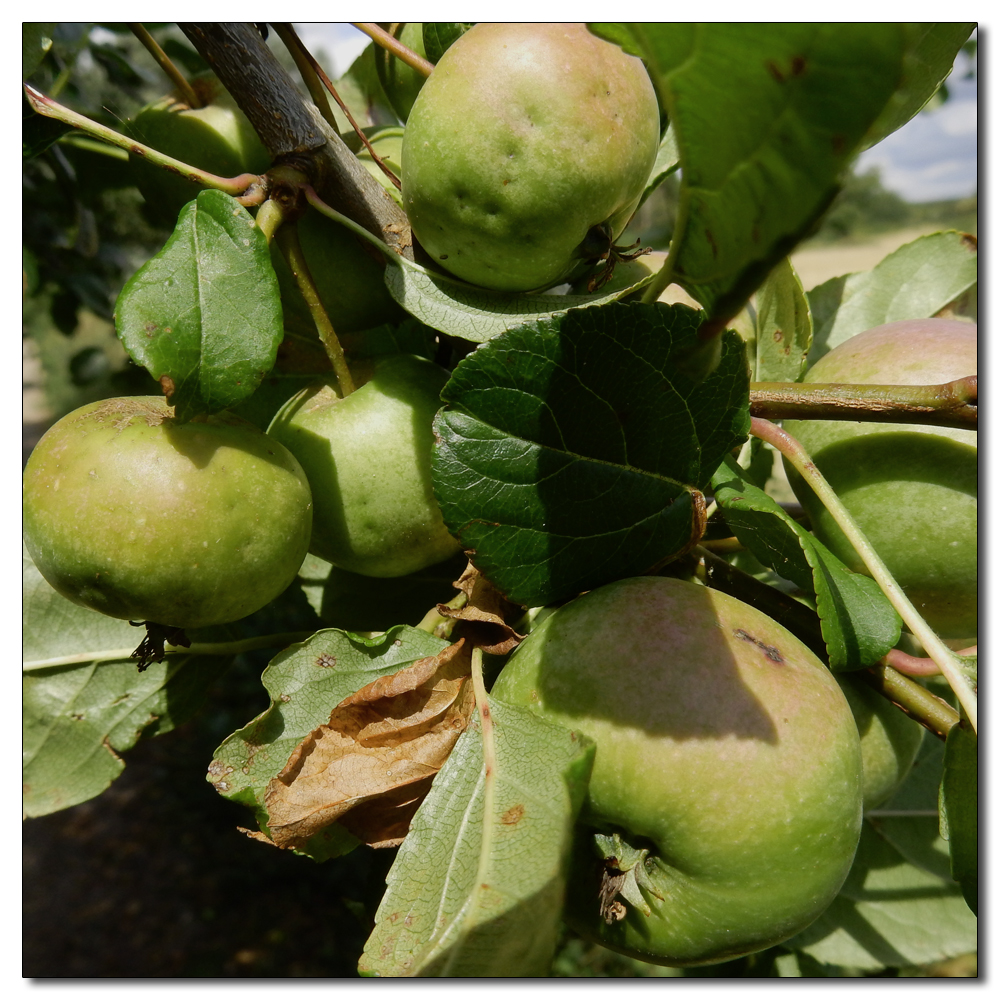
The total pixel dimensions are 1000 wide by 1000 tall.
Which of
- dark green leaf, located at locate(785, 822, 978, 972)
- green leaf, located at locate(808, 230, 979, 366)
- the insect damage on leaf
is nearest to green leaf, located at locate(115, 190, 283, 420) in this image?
the insect damage on leaf

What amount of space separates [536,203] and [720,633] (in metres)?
0.48

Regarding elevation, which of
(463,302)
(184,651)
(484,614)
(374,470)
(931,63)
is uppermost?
(931,63)

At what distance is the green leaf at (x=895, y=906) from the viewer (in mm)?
1325

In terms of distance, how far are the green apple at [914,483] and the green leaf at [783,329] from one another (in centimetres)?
8

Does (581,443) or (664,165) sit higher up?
(664,165)

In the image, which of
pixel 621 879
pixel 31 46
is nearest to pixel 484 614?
pixel 621 879

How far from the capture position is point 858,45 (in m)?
Answer: 0.47

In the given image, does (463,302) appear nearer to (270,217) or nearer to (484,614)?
(270,217)

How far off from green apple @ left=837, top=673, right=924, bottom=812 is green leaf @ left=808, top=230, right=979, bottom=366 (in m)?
0.57

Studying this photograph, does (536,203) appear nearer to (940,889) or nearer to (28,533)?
(28,533)

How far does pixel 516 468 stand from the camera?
0.79 meters

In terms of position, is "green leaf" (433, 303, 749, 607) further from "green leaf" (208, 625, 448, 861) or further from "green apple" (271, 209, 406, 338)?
"green apple" (271, 209, 406, 338)

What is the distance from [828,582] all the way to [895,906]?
0.86 meters

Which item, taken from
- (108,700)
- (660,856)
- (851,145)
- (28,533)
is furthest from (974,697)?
(108,700)
